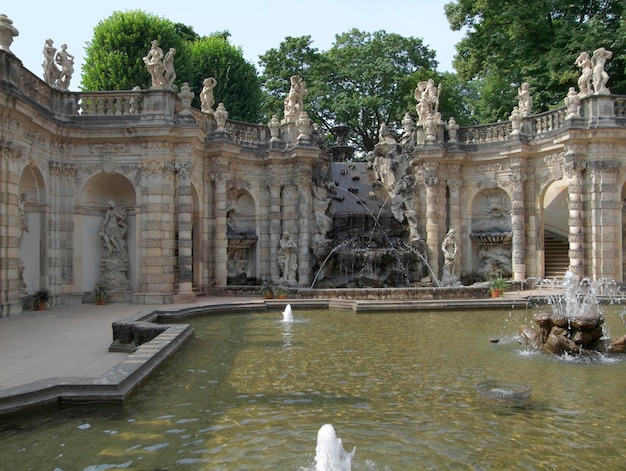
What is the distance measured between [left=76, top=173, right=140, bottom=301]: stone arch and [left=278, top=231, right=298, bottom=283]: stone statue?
19.1ft

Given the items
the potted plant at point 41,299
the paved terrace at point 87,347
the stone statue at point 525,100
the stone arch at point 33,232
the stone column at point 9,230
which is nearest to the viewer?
the paved terrace at point 87,347

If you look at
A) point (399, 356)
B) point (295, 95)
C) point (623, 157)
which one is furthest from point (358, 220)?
point (399, 356)

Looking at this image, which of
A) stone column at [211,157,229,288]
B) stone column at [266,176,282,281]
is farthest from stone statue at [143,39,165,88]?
stone column at [266,176,282,281]

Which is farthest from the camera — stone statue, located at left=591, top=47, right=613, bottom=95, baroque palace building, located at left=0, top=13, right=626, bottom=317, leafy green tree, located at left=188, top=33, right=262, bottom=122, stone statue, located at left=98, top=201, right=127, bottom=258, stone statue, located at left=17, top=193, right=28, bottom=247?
leafy green tree, located at left=188, top=33, right=262, bottom=122

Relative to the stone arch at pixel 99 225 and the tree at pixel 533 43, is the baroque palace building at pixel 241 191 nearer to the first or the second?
the stone arch at pixel 99 225

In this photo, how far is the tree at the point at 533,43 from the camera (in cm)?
2523

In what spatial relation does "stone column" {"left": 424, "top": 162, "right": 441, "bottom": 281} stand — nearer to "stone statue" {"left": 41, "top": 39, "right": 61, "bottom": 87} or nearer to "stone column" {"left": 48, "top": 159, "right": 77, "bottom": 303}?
"stone column" {"left": 48, "top": 159, "right": 77, "bottom": 303}

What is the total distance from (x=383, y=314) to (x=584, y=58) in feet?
43.0

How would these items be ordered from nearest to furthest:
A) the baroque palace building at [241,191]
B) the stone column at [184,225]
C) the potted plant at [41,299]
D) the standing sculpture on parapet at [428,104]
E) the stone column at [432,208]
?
the potted plant at [41,299], the baroque palace building at [241,191], the stone column at [184,225], the stone column at [432,208], the standing sculpture on parapet at [428,104]

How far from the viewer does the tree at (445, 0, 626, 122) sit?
82.8 ft

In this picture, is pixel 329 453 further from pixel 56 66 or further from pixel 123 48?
pixel 123 48

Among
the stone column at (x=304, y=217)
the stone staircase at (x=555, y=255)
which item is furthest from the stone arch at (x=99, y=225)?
the stone staircase at (x=555, y=255)

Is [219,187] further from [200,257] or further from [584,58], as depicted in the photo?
[584,58]

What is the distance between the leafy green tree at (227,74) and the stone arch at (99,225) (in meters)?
15.4
